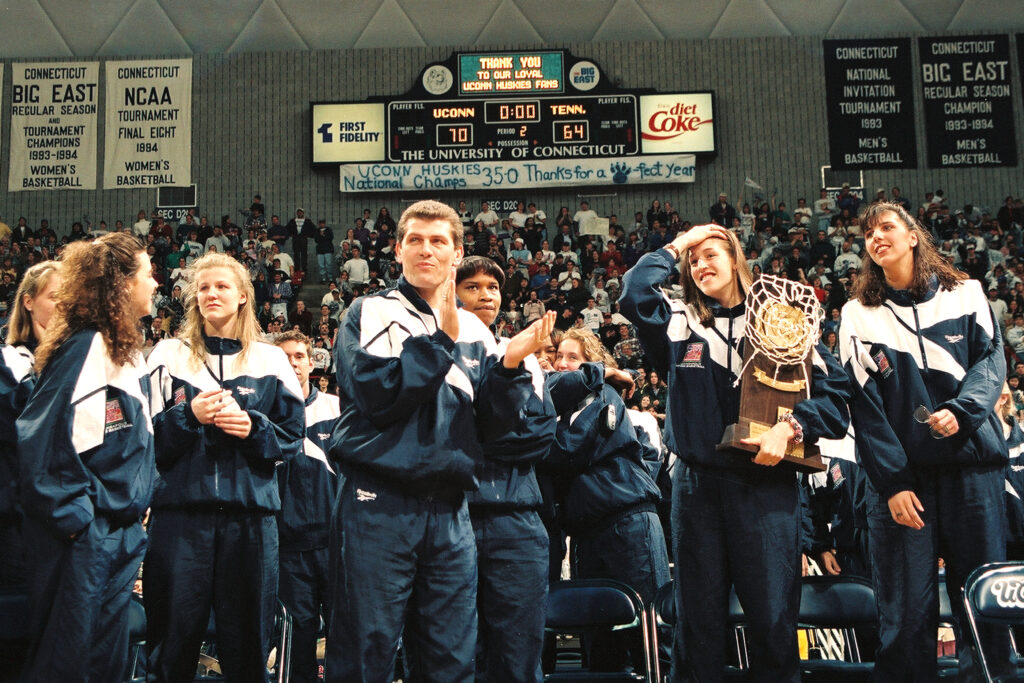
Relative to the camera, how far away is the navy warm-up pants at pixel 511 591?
3352mm

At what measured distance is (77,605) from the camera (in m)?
3.09

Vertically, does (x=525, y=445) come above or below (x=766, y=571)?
above

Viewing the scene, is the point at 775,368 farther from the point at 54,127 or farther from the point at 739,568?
the point at 54,127

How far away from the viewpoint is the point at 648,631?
381cm

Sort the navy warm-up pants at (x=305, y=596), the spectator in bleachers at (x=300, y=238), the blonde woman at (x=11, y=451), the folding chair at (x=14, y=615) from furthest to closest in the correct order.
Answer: the spectator in bleachers at (x=300, y=238) < the navy warm-up pants at (x=305, y=596) < the blonde woman at (x=11, y=451) < the folding chair at (x=14, y=615)

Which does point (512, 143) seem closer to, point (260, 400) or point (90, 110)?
point (90, 110)

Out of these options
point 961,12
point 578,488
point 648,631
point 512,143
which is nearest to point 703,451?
point 648,631

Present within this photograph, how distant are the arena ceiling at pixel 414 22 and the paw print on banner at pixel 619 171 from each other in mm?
3099

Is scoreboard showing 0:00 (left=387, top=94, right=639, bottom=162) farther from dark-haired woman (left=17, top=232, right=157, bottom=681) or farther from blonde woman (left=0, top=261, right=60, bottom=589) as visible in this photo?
dark-haired woman (left=17, top=232, right=157, bottom=681)

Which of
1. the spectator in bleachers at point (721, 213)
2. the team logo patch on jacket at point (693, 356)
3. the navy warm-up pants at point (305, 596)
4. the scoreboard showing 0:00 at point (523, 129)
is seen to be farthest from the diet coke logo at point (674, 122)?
the team logo patch on jacket at point (693, 356)

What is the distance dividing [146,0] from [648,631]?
21.3m

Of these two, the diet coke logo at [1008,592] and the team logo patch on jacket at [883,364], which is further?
the team logo patch on jacket at [883,364]

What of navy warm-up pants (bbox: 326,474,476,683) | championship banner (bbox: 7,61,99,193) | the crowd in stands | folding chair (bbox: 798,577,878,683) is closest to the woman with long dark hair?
navy warm-up pants (bbox: 326,474,476,683)

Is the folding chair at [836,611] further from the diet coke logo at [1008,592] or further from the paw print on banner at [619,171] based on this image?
the paw print on banner at [619,171]
